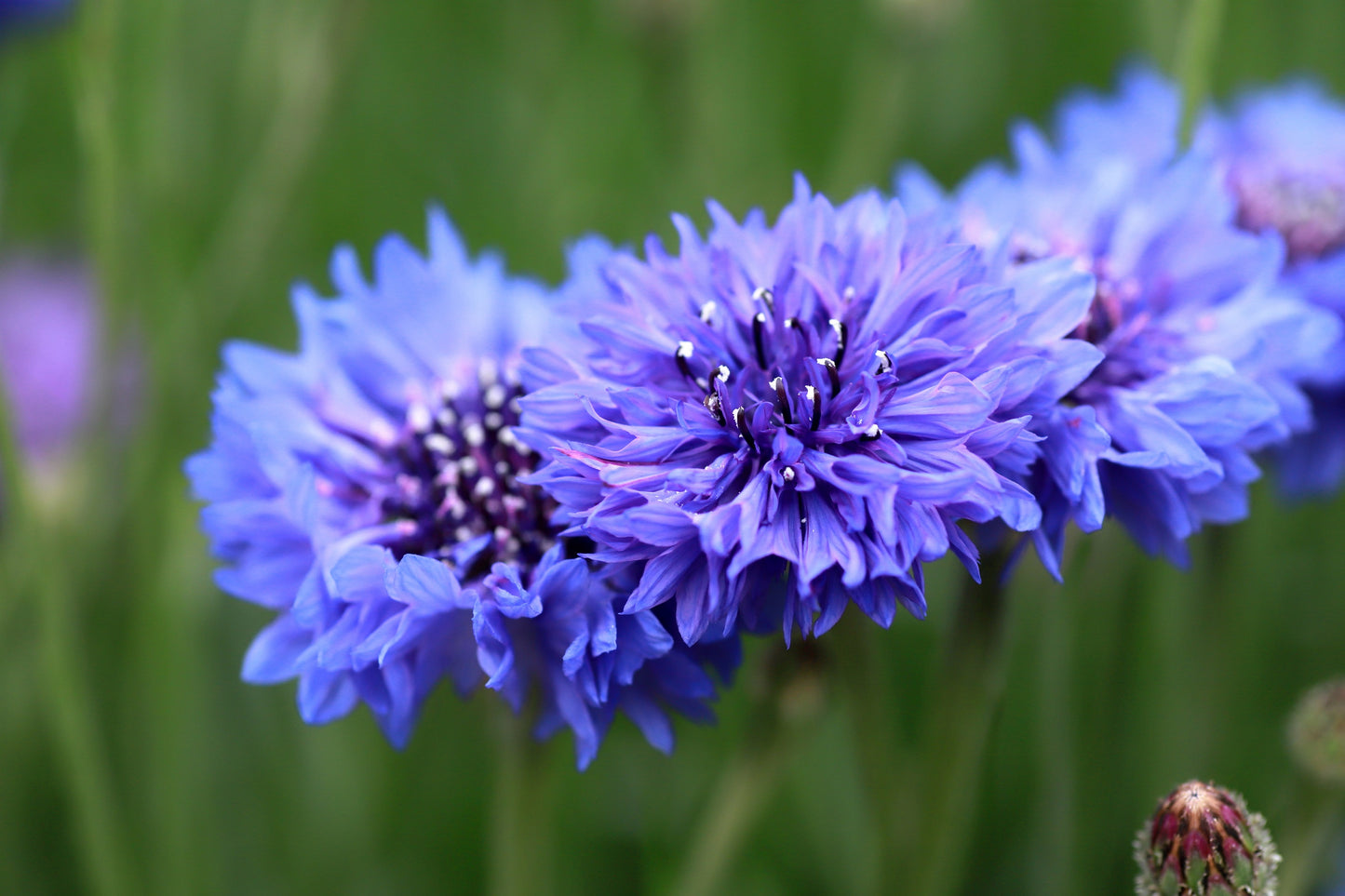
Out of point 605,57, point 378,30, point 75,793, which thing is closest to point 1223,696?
point 75,793

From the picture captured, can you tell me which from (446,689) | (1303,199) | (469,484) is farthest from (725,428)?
(446,689)

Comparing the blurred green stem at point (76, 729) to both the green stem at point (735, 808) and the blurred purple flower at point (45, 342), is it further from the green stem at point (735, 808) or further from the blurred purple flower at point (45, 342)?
the blurred purple flower at point (45, 342)

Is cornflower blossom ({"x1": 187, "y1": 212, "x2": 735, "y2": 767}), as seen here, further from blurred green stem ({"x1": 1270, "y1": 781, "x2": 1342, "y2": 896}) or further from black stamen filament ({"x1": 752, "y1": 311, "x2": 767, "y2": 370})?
blurred green stem ({"x1": 1270, "y1": 781, "x2": 1342, "y2": 896})

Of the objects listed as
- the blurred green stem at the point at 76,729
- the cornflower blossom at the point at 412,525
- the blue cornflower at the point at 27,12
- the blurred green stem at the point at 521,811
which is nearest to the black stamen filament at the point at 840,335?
the cornflower blossom at the point at 412,525

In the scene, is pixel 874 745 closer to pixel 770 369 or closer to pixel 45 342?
pixel 770 369

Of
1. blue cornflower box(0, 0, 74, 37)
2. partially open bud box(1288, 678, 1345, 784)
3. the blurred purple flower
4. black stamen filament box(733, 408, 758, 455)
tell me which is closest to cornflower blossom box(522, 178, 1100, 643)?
black stamen filament box(733, 408, 758, 455)
